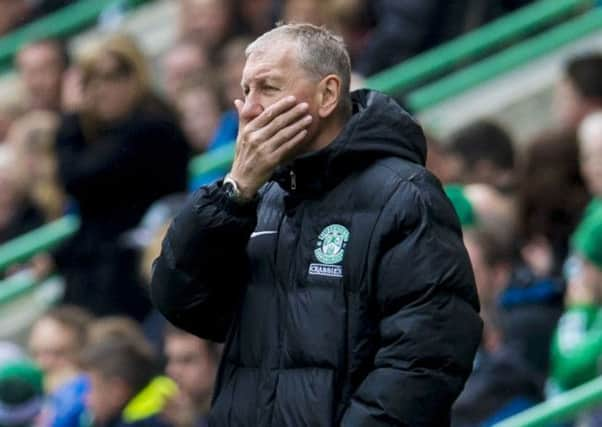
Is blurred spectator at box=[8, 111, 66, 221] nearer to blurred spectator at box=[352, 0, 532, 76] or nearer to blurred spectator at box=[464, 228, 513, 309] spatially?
blurred spectator at box=[352, 0, 532, 76]

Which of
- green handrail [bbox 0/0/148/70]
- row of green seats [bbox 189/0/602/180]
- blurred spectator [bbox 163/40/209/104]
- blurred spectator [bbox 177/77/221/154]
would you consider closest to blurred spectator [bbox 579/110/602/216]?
row of green seats [bbox 189/0/602/180]

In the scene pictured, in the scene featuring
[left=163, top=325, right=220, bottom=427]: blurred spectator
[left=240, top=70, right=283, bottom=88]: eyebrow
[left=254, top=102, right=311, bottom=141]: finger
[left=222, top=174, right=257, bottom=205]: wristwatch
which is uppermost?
[left=240, top=70, right=283, bottom=88]: eyebrow

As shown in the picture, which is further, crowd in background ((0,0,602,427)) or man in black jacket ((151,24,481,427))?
crowd in background ((0,0,602,427))

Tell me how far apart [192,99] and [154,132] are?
1661mm

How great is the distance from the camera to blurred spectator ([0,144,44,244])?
33.7 ft

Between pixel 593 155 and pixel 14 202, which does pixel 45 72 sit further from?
pixel 593 155

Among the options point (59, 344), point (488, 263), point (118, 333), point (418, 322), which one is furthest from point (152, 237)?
point (418, 322)

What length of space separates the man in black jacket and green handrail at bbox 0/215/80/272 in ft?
15.9

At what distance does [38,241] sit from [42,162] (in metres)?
0.57

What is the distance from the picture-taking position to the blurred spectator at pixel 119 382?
7391 millimetres

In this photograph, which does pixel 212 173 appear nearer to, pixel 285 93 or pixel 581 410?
pixel 581 410

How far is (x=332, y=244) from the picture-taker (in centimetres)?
445

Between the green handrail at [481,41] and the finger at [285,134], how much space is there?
205 inches

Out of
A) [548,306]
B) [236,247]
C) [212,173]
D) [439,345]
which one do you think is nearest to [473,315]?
[439,345]
